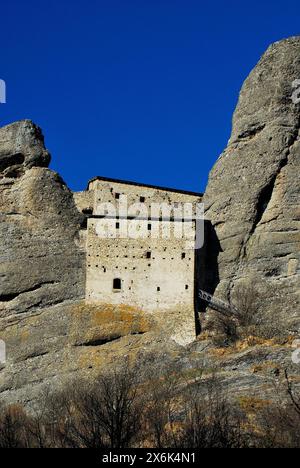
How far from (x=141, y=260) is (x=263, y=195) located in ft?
34.9

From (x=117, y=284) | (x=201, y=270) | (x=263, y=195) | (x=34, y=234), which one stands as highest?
(x=263, y=195)

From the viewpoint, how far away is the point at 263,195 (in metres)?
69.3

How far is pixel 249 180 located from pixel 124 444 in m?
26.0

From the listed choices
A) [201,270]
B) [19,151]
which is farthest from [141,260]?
[19,151]

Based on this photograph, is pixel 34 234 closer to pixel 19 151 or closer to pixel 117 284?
pixel 19 151

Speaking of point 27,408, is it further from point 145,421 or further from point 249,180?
point 249,180

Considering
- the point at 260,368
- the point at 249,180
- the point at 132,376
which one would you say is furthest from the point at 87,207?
the point at 260,368

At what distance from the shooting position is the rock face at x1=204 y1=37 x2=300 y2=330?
66688 mm

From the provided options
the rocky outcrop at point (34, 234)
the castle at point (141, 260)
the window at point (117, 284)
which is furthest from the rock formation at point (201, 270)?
the window at point (117, 284)

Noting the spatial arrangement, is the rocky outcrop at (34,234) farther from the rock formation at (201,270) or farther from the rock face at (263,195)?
the rock face at (263,195)

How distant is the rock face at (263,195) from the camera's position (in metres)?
66.7

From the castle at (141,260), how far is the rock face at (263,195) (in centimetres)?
399

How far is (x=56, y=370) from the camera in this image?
202 feet

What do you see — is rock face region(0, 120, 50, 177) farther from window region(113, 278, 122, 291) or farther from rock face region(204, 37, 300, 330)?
rock face region(204, 37, 300, 330)
